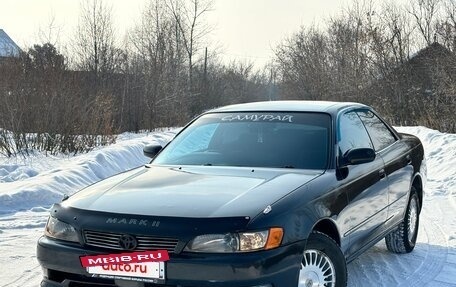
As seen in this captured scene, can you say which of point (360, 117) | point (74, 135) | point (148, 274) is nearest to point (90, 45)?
point (74, 135)

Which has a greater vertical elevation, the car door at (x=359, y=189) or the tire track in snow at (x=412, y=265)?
the car door at (x=359, y=189)

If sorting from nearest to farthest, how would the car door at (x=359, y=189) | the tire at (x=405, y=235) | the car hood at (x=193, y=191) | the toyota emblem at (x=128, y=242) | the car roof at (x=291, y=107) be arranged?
1. the toyota emblem at (x=128, y=242)
2. the car hood at (x=193, y=191)
3. the car door at (x=359, y=189)
4. the car roof at (x=291, y=107)
5. the tire at (x=405, y=235)

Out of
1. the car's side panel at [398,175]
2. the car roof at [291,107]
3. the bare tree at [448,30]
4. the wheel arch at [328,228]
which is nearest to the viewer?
the wheel arch at [328,228]

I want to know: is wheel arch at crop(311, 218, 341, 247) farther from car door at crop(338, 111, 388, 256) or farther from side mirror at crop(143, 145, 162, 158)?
side mirror at crop(143, 145, 162, 158)

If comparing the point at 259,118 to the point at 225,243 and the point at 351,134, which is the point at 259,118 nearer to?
the point at 351,134

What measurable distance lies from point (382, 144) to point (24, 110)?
1006 centimetres

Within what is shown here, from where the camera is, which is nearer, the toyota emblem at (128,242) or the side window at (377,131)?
the toyota emblem at (128,242)

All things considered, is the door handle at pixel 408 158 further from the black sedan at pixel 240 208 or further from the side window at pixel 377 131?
the black sedan at pixel 240 208

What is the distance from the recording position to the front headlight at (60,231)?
3232 mm

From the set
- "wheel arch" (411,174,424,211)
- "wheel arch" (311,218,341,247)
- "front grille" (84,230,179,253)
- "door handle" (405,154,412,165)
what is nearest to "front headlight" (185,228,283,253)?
"front grille" (84,230,179,253)

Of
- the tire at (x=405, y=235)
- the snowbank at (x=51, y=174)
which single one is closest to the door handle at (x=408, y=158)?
the tire at (x=405, y=235)

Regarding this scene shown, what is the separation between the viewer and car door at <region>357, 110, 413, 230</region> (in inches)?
196

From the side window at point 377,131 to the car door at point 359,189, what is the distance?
0.15 m

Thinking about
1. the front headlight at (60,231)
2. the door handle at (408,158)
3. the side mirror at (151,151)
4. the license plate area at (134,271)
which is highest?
the side mirror at (151,151)
